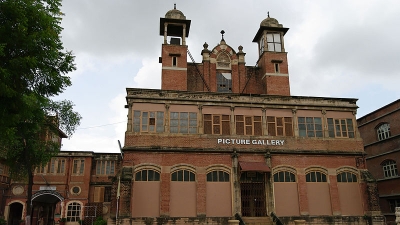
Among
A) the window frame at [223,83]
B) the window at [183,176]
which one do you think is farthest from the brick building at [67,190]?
the window frame at [223,83]

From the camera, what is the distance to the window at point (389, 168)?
29072 millimetres

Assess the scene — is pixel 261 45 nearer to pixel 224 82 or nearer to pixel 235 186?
pixel 224 82

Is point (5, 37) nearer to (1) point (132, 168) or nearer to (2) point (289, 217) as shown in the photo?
(1) point (132, 168)

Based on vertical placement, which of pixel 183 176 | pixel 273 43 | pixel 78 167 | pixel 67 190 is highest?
pixel 273 43

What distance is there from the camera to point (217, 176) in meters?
23.7

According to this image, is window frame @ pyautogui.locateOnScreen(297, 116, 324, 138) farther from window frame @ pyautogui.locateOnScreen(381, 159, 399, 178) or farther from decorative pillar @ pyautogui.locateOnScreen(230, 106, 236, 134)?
window frame @ pyautogui.locateOnScreen(381, 159, 399, 178)

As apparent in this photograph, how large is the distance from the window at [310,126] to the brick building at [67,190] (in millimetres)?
18066

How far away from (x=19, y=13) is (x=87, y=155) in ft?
83.7

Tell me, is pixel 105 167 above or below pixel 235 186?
above

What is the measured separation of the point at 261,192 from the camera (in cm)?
2409

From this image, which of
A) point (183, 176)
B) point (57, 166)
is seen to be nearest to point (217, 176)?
point (183, 176)

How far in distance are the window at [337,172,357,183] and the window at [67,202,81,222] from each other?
23702 mm

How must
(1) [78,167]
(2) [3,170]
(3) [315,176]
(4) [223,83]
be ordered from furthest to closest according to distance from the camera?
1. (1) [78,167]
2. (2) [3,170]
3. (4) [223,83]
4. (3) [315,176]

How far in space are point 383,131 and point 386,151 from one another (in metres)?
1.91
